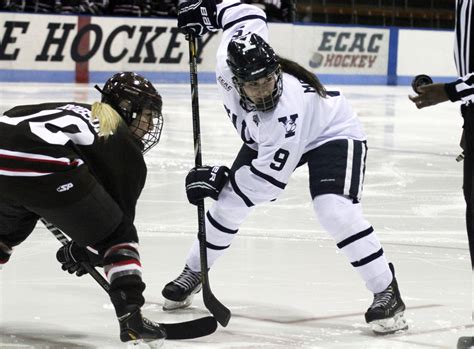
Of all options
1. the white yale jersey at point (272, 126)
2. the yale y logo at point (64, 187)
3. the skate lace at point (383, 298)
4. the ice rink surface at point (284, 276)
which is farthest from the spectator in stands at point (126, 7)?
the yale y logo at point (64, 187)

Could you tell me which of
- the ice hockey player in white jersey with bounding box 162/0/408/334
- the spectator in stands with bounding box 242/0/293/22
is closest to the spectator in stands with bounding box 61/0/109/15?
the spectator in stands with bounding box 242/0/293/22

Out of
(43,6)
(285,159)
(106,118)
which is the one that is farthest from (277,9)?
(106,118)

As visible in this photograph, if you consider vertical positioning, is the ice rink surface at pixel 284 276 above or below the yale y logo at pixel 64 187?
below

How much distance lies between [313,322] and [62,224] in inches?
33.4

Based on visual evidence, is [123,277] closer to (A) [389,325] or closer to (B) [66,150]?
(B) [66,150]

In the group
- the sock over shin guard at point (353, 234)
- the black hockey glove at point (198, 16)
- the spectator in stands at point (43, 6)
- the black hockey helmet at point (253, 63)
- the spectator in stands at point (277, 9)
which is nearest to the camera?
the black hockey helmet at point (253, 63)

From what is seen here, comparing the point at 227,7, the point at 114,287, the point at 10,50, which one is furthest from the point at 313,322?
the point at 10,50

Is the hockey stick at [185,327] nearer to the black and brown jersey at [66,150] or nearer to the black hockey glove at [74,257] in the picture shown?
the black hockey glove at [74,257]

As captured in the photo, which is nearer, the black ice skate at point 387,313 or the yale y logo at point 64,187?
the yale y logo at point 64,187

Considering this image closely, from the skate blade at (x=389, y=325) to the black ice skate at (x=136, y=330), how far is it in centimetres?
66

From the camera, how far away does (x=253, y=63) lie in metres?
2.77

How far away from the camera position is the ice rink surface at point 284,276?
2818 millimetres

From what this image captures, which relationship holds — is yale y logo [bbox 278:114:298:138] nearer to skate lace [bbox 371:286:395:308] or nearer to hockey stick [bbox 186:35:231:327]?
hockey stick [bbox 186:35:231:327]

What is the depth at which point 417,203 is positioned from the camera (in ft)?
16.5
